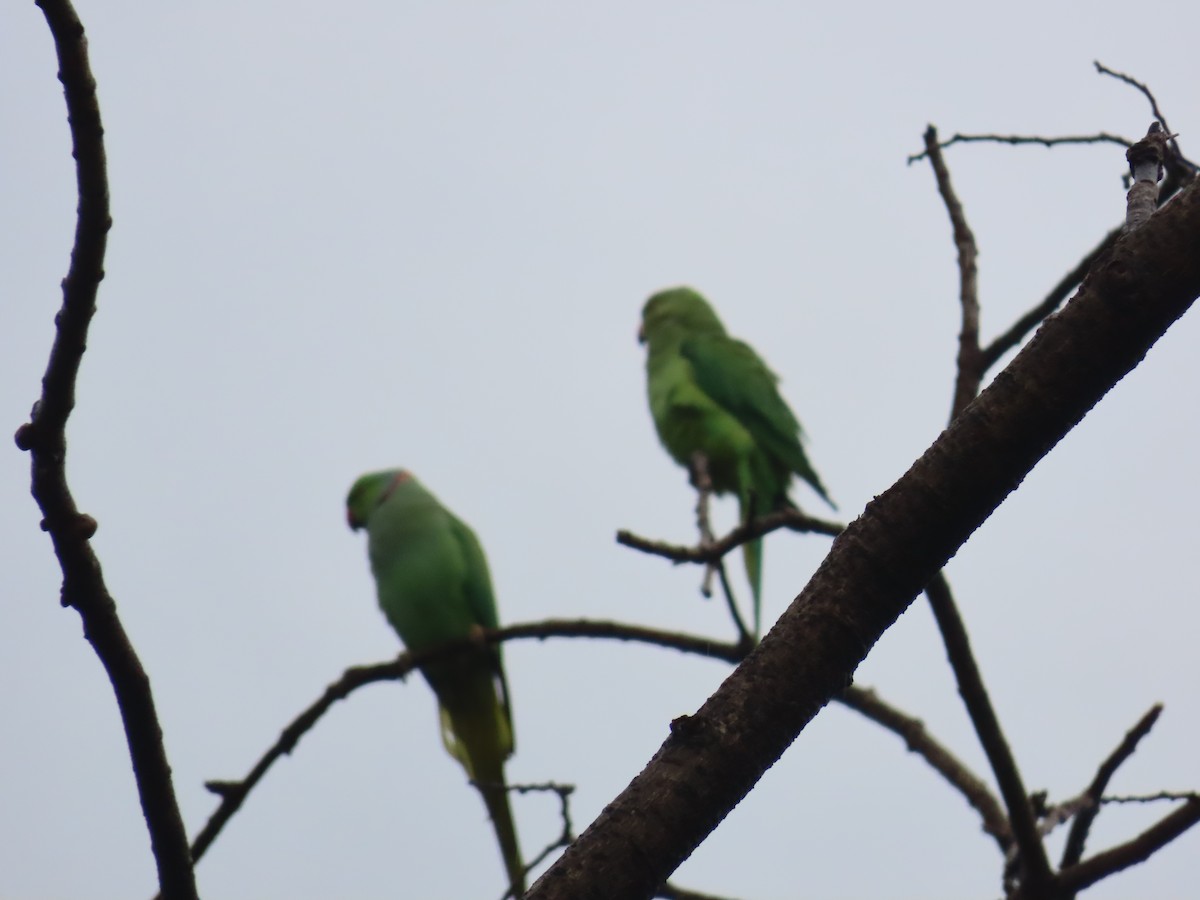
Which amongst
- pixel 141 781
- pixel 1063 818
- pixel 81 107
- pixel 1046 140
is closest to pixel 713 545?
pixel 1063 818

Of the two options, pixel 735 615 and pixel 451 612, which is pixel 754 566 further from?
pixel 735 615

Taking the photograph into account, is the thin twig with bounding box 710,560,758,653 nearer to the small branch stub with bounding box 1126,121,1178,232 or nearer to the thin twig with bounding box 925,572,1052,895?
the thin twig with bounding box 925,572,1052,895

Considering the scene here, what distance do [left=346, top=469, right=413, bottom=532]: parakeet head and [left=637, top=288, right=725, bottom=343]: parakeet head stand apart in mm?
1649

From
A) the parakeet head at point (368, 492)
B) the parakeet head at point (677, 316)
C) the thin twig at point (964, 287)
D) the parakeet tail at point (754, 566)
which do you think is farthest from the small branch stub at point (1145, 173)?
the parakeet head at point (677, 316)

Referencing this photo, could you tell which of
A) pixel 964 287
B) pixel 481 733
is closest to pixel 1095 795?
pixel 964 287

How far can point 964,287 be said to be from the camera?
3.20 metres

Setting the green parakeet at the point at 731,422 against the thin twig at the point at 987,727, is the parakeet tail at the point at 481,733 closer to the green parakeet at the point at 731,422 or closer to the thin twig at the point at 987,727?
the green parakeet at the point at 731,422

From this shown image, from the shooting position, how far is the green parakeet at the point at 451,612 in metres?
5.70

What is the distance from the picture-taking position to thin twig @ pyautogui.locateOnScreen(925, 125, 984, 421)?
10.4 feet

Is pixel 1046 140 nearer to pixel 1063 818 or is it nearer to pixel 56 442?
pixel 1063 818

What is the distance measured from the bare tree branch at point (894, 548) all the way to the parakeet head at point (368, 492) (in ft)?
17.4

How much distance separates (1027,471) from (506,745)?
4.74 metres

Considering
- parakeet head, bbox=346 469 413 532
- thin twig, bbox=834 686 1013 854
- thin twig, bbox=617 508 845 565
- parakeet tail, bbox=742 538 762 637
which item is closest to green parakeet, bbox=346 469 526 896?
parakeet head, bbox=346 469 413 532

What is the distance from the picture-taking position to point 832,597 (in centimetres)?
127
